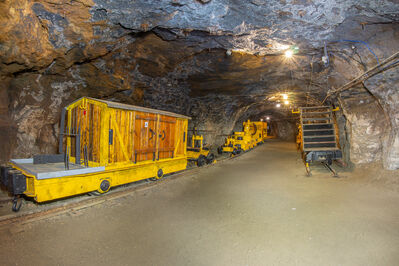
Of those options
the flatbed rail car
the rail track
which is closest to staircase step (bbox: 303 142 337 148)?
the flatbed rail car

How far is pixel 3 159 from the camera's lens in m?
6.65

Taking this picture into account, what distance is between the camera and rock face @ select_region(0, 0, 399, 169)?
214 inches

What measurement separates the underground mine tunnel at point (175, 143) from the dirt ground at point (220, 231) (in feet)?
0.11

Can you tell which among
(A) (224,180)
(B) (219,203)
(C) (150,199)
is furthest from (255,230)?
(A) (224,180)

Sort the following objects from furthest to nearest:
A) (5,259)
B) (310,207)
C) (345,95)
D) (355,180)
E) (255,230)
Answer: (345,95), (355,180), (310,207), (255,230), (5,259)

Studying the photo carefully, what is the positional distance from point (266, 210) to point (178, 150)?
5127 millimetres

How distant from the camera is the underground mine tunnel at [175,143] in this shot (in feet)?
11.4

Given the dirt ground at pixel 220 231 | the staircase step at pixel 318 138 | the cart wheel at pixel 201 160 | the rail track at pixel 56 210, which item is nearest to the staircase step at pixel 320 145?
the staircase step at pixel 318 138

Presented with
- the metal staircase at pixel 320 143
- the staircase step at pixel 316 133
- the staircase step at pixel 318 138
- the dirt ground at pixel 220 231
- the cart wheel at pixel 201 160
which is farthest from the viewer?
the cart wheel at pixel 201 160

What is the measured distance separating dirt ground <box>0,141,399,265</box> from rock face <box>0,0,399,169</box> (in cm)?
409

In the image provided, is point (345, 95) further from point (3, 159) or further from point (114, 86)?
point (3, 159)

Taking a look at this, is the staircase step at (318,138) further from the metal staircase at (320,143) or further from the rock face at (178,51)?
the rock face at (178,51)

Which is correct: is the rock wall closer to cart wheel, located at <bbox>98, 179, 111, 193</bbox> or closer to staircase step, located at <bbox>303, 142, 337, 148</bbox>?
staircase step, located at <bbox>303, 142, 337, 148</bbox>

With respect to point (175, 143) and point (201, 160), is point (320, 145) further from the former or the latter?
point (175, 143)
